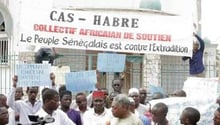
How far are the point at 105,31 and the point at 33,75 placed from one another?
186 cm

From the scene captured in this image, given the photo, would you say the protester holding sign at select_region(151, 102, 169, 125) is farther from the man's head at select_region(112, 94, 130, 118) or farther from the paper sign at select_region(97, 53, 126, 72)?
the paper sign at select_region(97, 53, 126, 72)

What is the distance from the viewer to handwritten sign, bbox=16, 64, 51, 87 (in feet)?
25.3

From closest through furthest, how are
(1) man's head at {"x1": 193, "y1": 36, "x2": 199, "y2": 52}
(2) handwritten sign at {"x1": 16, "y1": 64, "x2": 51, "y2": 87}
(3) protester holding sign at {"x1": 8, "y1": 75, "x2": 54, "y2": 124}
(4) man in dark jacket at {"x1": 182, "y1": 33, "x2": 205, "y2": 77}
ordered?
(3) protester holding sign at {"x1": 8, "y1": 75, "x2": 54, "y2": 124}
(2) handwritten sign at {"x1": 16, "y1": 64, "x2": 51, "y2": 87}
(4) man in dark jacket at {"x1": 182, "y1": 33, "x2": 205, "y2": 77}
(1) man's head at {"x1": 193, "y1": 36, "x2": 199, "y2": 52}

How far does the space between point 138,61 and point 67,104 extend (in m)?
6.25

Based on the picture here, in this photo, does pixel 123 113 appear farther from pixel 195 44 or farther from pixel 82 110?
pixel 195 44

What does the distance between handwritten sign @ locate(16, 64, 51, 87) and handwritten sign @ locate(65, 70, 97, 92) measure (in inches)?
17.3

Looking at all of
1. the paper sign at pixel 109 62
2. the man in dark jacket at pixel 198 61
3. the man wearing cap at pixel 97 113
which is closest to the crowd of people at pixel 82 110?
Result: the man wearing cap at pixel 97 113

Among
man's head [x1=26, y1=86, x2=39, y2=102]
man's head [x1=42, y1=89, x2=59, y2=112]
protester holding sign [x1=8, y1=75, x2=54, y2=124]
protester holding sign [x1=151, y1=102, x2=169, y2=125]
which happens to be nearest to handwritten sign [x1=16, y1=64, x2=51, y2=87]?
man's head [x1=26, y1=86, x2=39, y2=102]

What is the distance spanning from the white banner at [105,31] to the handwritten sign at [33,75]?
3.62 feet

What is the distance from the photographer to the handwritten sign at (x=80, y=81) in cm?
820

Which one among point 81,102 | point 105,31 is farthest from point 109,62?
point 81,102

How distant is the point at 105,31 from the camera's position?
9227 mm

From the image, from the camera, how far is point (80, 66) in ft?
43.7

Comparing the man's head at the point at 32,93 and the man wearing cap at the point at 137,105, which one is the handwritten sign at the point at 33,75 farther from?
Answer: the man wearing cap at the point at 137,105
